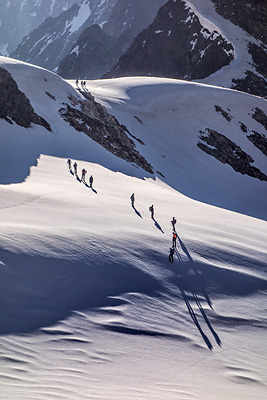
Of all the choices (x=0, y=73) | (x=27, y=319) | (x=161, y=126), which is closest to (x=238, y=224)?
(x=27, y=319)

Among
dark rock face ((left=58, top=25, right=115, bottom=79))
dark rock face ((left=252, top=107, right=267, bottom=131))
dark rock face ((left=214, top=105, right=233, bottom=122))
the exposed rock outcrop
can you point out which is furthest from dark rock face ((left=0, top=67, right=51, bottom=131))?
dark rock face ((left=58, top=25, right=115, bottom=79))

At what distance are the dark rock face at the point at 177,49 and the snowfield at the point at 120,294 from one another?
57.6 meters

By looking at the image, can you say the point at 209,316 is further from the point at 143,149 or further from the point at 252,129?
the point at 252,129

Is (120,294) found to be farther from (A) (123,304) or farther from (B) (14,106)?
(B) (14,106)

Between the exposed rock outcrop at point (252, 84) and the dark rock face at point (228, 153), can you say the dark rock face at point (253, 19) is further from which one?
the dark rock face at point (228, 153)

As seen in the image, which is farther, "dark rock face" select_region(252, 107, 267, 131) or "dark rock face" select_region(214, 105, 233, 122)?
"dark rock face" select_region(252, 107, 267, 131)

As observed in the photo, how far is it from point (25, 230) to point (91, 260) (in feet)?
8.17

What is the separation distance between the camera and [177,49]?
89688mm

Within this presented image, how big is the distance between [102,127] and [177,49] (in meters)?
51.7

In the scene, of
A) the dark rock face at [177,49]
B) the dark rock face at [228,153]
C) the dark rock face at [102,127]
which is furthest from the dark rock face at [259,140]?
the dark rock face at [177,49]

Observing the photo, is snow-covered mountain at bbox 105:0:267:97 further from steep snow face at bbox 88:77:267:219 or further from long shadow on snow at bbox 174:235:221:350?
long shadow on snow at bbox 174:235:221:350

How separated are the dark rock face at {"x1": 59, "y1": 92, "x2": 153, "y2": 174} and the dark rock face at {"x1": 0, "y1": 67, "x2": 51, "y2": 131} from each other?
3365 mm

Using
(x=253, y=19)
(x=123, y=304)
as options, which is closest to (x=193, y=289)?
(x=123, y=304)

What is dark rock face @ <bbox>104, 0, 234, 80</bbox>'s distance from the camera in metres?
82.6
